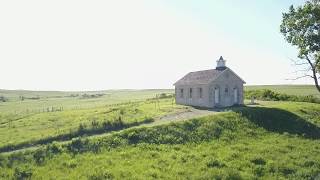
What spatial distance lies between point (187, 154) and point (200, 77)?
28062 mm

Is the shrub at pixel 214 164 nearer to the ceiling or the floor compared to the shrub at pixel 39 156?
nearer to the floor

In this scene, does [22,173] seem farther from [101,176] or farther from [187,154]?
[187,154]

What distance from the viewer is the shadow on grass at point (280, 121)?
135ft

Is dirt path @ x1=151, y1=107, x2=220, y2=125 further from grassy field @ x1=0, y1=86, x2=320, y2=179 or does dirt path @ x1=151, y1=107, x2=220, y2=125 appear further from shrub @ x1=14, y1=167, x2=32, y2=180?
shrub @ x1=14, y1=167, x2=32, y2=180

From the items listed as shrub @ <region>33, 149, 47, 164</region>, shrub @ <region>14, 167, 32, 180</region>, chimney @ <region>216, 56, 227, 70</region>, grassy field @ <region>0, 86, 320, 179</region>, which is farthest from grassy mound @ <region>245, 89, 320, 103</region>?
shrub @ <region>14, 167, 32, 180</region>

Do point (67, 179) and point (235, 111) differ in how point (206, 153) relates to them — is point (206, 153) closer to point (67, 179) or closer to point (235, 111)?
point (67, 179)

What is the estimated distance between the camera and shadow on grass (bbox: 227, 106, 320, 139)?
41.2 meters

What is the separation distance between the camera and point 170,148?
3294 centimetres

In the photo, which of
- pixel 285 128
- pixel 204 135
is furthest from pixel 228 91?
pixel 204 135

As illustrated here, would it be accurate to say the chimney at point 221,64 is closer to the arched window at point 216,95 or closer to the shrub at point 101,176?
the arched window at point 216,95

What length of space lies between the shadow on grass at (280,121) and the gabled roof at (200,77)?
29.2 feet

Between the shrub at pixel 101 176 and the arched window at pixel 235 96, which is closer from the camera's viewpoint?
the shrub at pixel 101 176

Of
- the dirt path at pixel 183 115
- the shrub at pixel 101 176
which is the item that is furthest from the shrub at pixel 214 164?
the dirt path at pixel 183 115

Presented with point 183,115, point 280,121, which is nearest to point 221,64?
point 183,115
